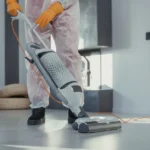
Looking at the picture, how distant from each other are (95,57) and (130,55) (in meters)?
0.42

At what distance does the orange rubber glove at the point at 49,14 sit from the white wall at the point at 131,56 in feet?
3.80

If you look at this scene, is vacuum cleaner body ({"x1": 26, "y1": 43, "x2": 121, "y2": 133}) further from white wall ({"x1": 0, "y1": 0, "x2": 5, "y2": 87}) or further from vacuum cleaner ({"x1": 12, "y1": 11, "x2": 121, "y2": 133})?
white wall ({"x1": 0, "y1": 0, "x2": 5, "y2": 87})

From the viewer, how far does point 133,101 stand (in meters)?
2.89

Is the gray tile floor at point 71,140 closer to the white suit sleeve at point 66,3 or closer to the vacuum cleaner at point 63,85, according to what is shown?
the vacuum cleaner at point 63,85

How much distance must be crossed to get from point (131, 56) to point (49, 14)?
1294 millimetres

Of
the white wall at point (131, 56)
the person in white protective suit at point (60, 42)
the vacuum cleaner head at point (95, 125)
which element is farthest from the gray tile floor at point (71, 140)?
the white wall at point (131, 56)

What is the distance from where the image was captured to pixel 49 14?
5.97 ft

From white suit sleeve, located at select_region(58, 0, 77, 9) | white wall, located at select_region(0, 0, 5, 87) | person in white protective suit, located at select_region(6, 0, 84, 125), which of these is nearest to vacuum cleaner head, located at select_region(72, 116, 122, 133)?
person in white protective suit, located at select_region(6, 0, 84, 125)

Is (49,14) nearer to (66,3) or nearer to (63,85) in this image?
(66,3)

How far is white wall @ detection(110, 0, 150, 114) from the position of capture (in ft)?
9.24

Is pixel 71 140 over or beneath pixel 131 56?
beneath

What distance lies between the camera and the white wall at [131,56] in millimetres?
2816

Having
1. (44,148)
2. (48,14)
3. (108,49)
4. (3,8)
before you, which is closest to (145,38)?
(108,49)

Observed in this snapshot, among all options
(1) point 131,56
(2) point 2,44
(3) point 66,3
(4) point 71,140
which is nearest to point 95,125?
(4) point 71,140
